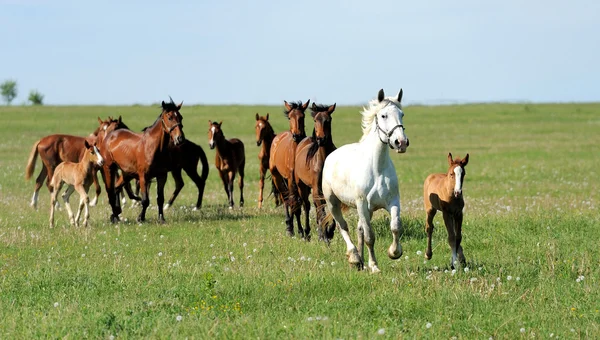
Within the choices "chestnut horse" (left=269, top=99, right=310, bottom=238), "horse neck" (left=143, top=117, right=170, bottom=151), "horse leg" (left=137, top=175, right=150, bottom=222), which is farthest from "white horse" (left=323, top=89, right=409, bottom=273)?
"horse neck" (left=143, top=117, right=170, bottom=151)

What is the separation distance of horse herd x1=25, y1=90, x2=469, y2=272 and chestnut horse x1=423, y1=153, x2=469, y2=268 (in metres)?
0.01

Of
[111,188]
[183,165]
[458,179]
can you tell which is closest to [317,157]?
[458,179]

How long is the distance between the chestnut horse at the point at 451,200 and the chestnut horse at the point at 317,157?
1.90 m

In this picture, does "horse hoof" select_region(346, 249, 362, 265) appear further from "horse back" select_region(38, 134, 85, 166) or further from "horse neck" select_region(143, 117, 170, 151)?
"horse back" select_region(38, 134, 85, 166)

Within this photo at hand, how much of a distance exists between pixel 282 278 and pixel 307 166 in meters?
4.29

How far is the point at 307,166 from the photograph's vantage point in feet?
44.6

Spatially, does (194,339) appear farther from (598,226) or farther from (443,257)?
(598,226)

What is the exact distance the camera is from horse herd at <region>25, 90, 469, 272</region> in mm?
10089

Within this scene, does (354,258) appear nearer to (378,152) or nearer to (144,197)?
(378,152)

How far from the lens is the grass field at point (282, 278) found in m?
7.49

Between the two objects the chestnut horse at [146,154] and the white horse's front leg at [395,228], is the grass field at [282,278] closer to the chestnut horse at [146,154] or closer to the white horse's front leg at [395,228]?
the white horse's front leg at [395,228]

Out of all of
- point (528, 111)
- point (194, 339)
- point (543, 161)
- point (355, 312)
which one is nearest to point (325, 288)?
point (355, 312)

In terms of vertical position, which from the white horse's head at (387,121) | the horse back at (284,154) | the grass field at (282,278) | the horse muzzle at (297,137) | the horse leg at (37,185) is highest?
the white horse's head at (387,121)

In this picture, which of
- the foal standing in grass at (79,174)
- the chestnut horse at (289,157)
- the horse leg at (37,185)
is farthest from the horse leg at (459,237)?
the horse leg at (37,185)
